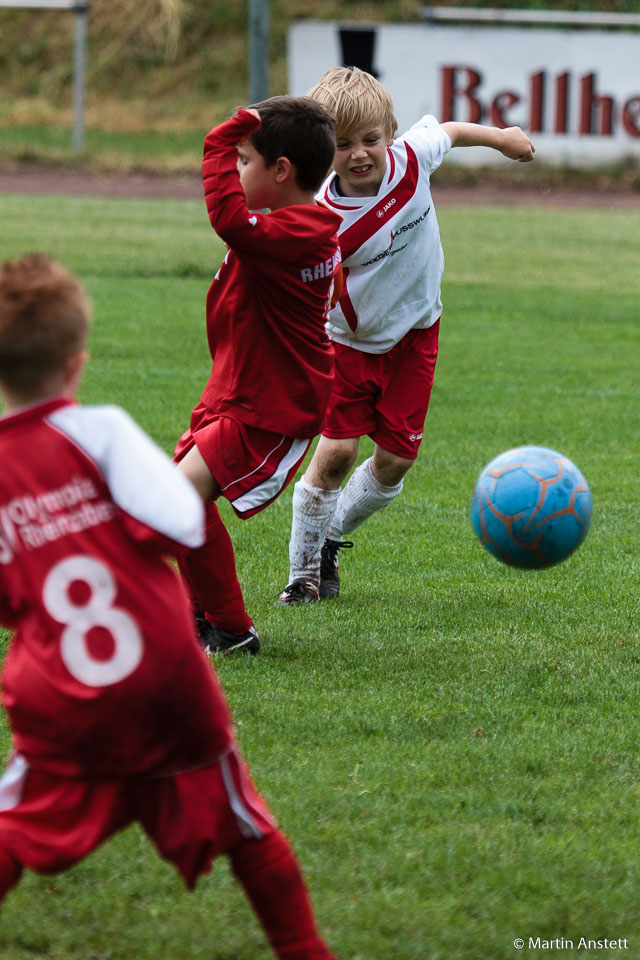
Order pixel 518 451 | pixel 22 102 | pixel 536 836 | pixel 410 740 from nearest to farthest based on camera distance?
pixel 536 836, pixel 410 740, pixel 518 451, pixel 22 102

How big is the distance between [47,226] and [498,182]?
38.9ft

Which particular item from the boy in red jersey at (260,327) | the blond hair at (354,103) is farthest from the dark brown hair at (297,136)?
the blond hair at (354,103)

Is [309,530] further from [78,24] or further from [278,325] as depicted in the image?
[78,24]

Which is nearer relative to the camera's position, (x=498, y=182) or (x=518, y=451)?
(x=518, y=451)

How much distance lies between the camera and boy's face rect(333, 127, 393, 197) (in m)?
4.86

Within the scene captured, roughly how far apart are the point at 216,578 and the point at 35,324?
2.13m

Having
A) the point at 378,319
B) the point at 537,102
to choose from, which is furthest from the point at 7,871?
the point at 537,102

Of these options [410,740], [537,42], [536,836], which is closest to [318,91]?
[410,740]

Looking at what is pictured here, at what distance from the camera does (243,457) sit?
4281 millimetres

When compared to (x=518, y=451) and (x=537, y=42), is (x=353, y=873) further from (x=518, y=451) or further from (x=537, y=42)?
(x=537, y=42)

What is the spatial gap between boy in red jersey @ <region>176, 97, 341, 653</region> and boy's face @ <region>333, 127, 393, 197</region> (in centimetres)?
65

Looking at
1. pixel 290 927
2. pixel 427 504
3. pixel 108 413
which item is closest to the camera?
pixel 108 413

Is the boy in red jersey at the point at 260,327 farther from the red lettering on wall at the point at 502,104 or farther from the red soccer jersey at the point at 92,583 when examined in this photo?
the red lettering on wall at the point at 502,104

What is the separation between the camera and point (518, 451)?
178 inches
